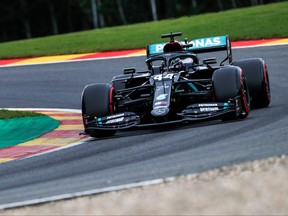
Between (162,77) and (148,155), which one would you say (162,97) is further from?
(148,155)

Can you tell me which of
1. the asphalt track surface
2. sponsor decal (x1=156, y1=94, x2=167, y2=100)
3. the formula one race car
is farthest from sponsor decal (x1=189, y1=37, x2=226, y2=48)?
sponsor decal (x1=156, y1=94, x2=167, y2=100)

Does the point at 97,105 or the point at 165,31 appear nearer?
the point at 97,105

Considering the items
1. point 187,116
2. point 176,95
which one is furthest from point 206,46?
point 187,116

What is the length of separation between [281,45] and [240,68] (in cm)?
837

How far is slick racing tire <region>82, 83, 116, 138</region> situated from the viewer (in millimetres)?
12781

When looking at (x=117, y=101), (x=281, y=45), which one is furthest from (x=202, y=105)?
(x=281, y=45)

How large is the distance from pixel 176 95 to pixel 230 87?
0.69 m

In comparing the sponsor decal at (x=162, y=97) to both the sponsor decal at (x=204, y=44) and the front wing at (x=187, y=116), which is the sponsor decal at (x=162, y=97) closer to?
the front wing at (x=187, y=116)

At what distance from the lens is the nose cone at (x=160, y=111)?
1219cm

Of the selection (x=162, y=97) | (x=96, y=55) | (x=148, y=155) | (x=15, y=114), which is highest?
(x=162, y=97)

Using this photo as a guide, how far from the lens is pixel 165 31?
90.4 feet

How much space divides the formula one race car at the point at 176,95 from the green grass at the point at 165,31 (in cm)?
912

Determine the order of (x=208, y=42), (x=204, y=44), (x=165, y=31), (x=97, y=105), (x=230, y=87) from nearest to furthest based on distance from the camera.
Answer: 1. (x=230, y=87)
2. (x=97, y=105)
3. (x=208, y=42)
4. (x=204, y=44)
5. (x=165, y=31)

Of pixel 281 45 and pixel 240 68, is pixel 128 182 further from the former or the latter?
pixel 281 45
